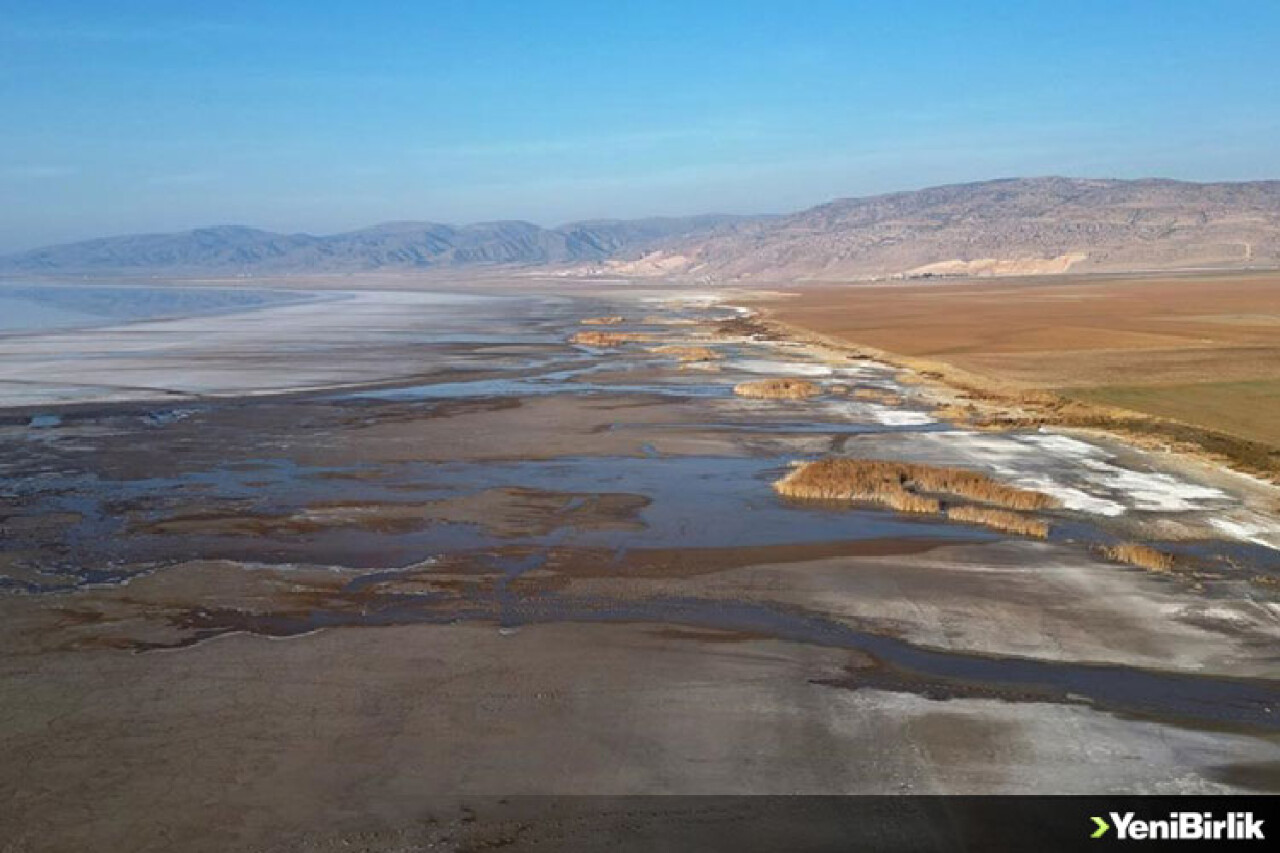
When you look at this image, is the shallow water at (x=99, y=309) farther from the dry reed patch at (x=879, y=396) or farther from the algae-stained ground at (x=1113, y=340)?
the dry reed patch at (x=879, y=396)

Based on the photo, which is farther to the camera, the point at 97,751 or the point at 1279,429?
the point at 1279,429

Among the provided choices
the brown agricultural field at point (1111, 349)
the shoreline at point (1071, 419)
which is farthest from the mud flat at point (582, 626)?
the brown agricultural field at point (1111, 349)

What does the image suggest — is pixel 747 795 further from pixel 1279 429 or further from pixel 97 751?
pixel 1279 429

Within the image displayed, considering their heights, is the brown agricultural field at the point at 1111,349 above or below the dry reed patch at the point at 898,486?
below

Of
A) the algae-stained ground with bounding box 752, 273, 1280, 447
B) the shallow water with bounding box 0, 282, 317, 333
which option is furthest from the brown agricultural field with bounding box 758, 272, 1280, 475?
the shallow water with bounding box 0, 282, 317, 333

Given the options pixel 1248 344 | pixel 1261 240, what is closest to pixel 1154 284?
pixel 1248 344

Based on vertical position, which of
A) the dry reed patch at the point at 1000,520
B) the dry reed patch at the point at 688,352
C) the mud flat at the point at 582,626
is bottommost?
the dry reed patch at the point at 688,352

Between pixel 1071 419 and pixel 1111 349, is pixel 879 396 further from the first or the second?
pixel 1111 349
